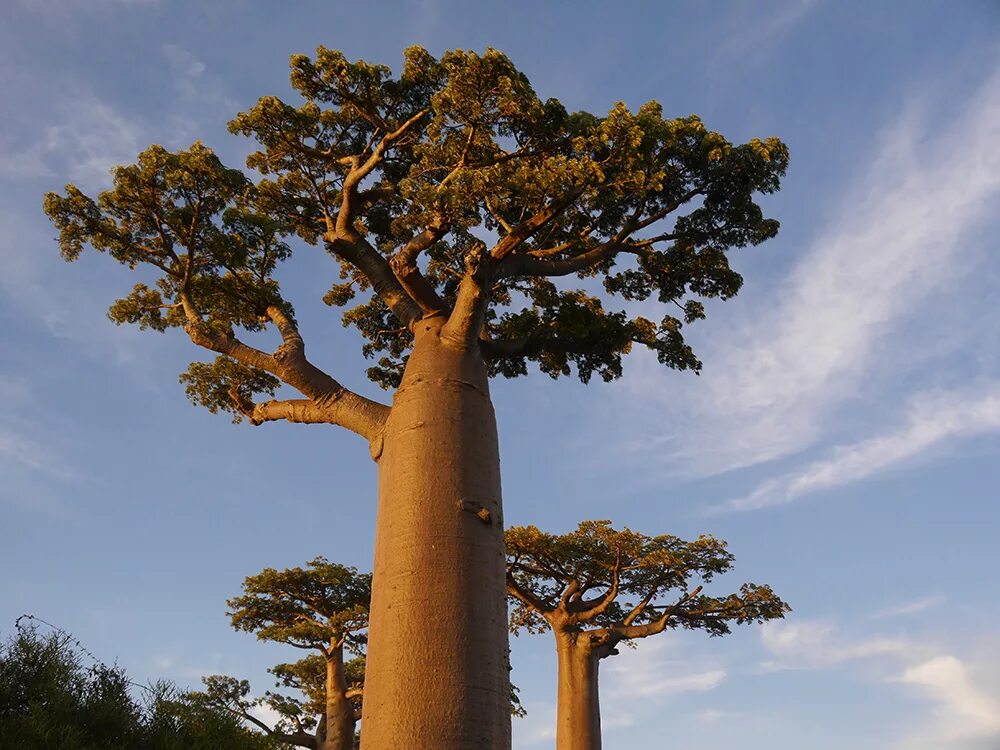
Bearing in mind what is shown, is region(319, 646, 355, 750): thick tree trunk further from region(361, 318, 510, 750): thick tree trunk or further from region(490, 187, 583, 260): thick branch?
region(490, 187, 583, 260): thick branch

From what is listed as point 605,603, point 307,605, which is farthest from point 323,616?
point 605,603

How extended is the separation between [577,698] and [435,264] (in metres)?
9.61

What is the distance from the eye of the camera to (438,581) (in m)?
5.58

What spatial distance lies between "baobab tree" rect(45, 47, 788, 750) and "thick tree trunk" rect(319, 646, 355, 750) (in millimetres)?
9085

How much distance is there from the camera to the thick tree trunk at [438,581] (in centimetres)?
524

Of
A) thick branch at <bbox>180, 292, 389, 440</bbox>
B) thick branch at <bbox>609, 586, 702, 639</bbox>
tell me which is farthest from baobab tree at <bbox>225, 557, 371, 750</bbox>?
thick branch at <bbox>180, 292, 389, 440</bbox>

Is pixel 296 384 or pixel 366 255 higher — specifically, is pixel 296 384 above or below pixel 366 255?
below

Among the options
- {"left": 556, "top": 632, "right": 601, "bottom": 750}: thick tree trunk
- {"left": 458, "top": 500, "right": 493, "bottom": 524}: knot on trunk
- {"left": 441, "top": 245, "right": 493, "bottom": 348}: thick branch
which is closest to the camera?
{"left": 458, "top": 500, "right": 493, "bottom": 524}: knot on trunk

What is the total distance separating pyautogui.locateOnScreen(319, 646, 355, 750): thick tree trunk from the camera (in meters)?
17.1

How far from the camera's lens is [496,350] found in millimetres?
8047

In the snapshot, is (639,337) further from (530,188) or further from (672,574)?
(672,574)

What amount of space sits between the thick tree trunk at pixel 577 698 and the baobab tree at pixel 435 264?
841 centimetres

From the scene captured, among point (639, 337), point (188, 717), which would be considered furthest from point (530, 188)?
point (188, 717)

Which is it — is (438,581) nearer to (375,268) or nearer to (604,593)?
(375,268)
